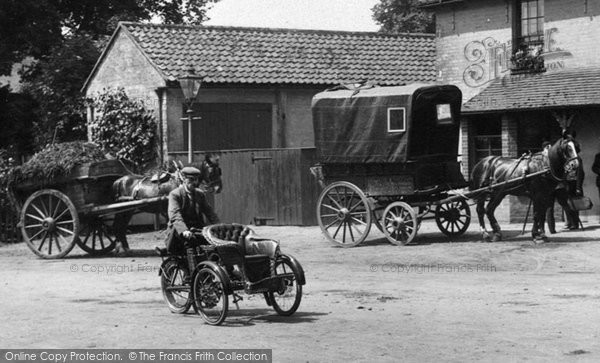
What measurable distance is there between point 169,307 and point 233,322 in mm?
1206

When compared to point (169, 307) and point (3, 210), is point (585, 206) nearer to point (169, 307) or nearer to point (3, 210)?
point (169, 307)

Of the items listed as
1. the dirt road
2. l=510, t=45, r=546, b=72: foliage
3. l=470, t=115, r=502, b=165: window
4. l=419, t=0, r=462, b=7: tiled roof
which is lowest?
the dirt road

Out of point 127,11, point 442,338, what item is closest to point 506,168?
point 442,338

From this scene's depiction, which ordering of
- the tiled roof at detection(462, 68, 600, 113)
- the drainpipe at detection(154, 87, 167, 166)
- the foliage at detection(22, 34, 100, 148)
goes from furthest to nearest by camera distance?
the foliage at detection(22, 34, 100, 148) → the drainpipe at detection(154, 87, 167, 166) → the tiled roof at detection(462, 68, 600, 113)

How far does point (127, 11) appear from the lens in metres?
41.1

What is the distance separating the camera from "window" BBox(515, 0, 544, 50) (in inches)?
995

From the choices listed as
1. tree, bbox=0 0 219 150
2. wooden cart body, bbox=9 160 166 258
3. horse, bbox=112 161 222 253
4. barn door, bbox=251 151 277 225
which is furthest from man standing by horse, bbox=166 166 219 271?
tree, bbox=0 0 219 150

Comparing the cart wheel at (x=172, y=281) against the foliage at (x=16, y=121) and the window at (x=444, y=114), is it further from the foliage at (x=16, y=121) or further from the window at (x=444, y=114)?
the foliage at (x=16, y=121)

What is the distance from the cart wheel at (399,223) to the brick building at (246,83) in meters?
5.69

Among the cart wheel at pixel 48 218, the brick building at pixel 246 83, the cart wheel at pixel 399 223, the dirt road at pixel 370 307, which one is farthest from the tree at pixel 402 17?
the cart wheel at pixel 48 218

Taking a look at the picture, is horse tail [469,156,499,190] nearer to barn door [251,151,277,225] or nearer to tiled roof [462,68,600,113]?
tiled roof [462,68,600,113]

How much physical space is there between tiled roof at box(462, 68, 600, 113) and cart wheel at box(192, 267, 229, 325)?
45.0ft

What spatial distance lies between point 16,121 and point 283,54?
35.3ft

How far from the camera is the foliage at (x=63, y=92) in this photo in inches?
1294
